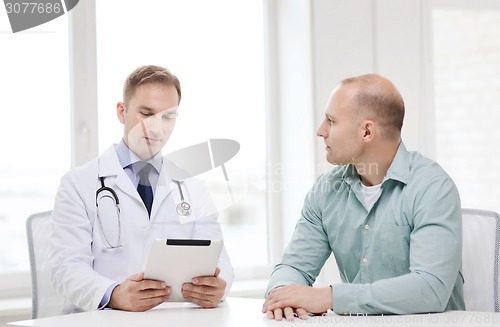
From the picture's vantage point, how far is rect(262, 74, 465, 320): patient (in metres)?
2.04

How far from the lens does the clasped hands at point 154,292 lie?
216cm

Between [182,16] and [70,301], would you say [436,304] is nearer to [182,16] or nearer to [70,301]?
[70,301]

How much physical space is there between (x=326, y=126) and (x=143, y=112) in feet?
2.09

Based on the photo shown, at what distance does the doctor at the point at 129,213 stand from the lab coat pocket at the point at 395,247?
19.9 inches

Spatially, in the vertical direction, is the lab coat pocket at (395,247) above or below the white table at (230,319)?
above

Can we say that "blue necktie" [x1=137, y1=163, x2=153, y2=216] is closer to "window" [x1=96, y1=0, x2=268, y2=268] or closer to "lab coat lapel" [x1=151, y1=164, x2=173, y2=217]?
"lab coat lapel" [x1=151, y1=164, x2=173, y2=217]

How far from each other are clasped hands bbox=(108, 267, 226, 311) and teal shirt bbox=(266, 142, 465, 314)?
0.62ft

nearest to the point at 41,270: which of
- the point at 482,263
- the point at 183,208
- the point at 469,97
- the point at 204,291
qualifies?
Result: the point at 183,208

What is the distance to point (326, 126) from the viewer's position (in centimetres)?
243

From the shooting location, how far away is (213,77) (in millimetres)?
3885

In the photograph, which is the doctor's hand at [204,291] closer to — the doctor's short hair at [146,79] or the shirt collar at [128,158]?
the shirt collar at [128,158]

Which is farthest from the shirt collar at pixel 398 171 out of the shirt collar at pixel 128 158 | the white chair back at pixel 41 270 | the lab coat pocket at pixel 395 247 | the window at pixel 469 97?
the window at pixel 469 97

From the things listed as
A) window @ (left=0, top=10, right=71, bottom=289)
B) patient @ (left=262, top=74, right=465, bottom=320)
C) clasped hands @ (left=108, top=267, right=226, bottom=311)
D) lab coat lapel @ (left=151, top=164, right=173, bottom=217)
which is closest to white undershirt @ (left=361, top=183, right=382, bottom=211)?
patient @ (left=262, top=74, right=465, bottom=320)

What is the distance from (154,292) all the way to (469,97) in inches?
102
